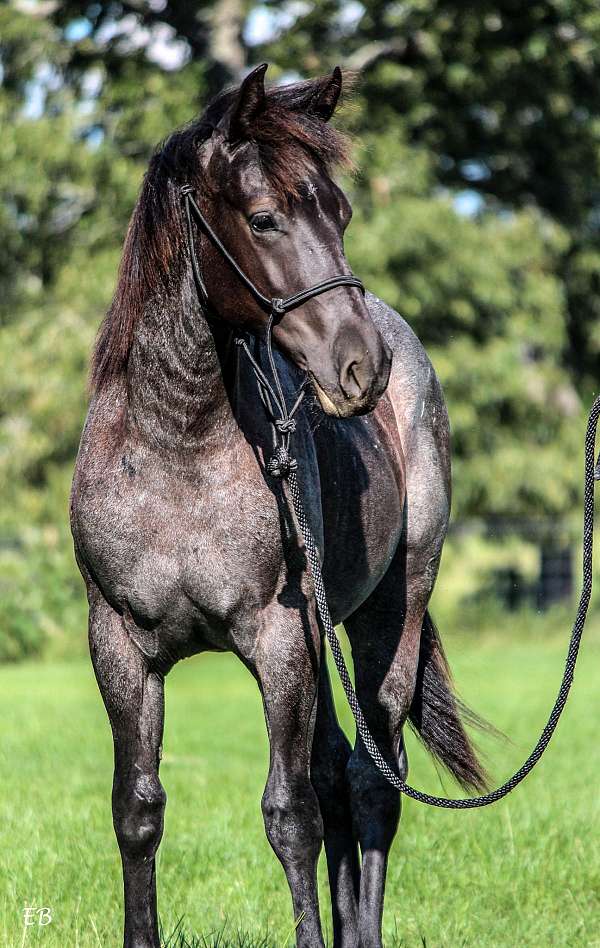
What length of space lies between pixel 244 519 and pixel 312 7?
16.7 m

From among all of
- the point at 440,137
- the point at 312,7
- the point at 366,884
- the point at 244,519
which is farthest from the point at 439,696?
the point at 440,137

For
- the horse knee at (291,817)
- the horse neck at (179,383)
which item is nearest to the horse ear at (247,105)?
the horse neck at (179,383)

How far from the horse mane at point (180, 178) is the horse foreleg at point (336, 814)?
1433 mm

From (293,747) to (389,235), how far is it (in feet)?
48.4

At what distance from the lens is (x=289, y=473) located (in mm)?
3523

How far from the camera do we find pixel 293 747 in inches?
143

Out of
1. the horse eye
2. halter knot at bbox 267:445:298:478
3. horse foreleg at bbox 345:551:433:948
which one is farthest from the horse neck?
horse foreleg at bbox 345:551:433:948

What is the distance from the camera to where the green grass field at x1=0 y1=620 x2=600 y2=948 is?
470 cm

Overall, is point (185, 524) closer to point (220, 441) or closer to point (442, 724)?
point (220, 441)

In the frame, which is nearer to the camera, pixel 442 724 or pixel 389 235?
pixel 442 724

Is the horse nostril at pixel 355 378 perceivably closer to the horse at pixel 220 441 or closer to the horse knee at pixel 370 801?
the horse at pixel 220 441

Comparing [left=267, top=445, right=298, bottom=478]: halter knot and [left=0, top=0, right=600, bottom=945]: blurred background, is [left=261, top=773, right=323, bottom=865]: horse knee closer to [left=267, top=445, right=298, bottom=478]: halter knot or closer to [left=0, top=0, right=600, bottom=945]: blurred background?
[left=267, top=445, right=298, bottom=478]: halter knot

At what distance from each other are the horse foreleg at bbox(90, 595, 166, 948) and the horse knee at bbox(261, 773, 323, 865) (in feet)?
1.26

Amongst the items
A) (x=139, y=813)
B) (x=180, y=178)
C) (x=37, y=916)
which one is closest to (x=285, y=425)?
(x=180, y=178)
